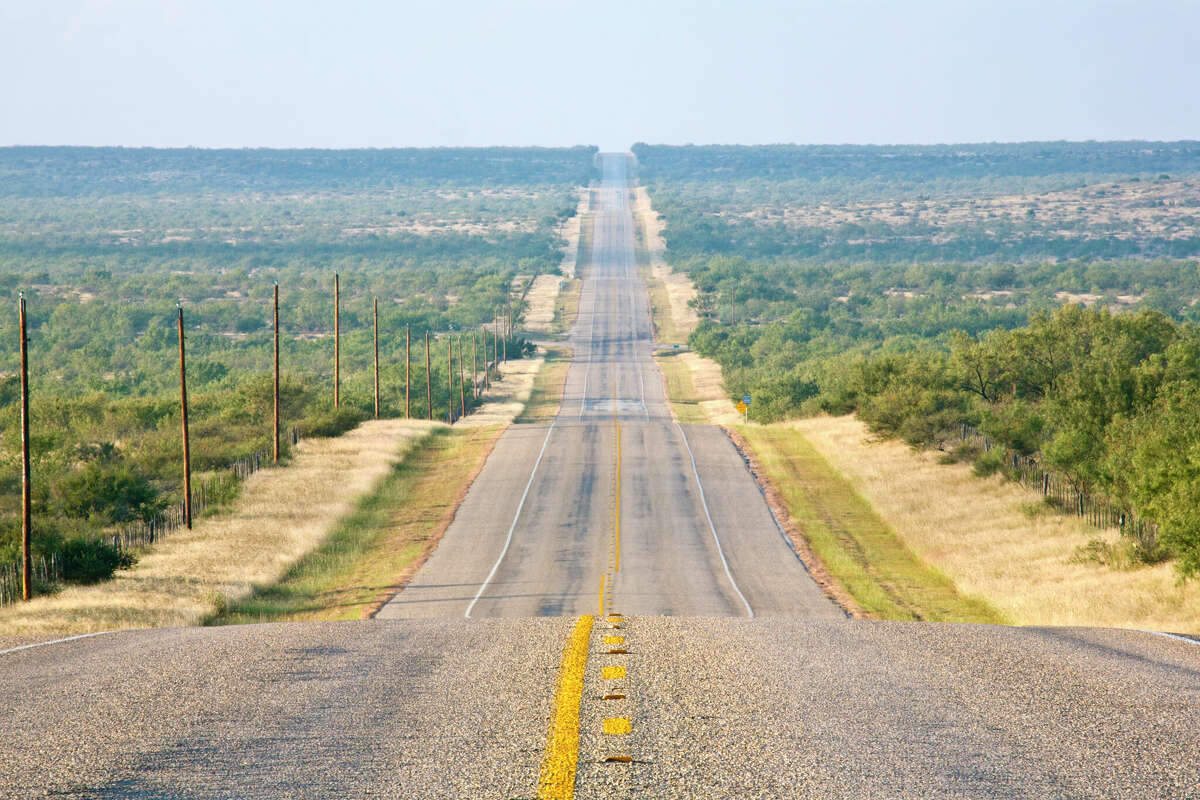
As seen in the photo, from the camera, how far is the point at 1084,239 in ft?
649

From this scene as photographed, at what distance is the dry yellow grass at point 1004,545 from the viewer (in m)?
22.6

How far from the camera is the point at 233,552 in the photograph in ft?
105

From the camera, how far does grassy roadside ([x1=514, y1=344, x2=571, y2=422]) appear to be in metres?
76.7

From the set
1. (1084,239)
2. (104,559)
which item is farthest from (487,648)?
(1084,239)

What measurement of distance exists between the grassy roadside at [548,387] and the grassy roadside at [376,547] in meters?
20.4

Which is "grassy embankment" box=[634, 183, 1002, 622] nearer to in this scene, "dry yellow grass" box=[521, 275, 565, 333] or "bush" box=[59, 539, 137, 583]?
"bush" box=[59, 539, 137, 583]

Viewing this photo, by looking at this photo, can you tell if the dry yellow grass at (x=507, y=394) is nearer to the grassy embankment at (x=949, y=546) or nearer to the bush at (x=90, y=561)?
the grassy embankment at (x=949, y=546)

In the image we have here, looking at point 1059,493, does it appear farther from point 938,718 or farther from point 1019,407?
point 938,718

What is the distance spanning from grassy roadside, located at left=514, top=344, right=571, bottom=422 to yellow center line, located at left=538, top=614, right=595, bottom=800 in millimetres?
58546

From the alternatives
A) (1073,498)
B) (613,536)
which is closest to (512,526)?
(613,536)

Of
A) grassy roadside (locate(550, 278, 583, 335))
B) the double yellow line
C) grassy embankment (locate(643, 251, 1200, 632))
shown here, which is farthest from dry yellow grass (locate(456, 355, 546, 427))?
the double yellow line

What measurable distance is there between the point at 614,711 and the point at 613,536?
27.5m

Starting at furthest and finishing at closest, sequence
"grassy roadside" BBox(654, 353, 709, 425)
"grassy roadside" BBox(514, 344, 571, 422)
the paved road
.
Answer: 1. "grassy roadside" BBox(654, 353, 709, 425)
2. "grassy roadside" BBox(514, 344, 571, 422)
3. the paved road

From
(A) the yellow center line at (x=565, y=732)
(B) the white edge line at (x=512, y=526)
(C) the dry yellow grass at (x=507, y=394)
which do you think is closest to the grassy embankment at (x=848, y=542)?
(B) the white edge line at (x=512, y=526)
